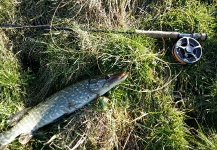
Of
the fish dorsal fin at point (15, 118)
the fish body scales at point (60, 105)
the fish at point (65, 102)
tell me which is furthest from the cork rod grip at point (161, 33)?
the fish dorsal fin at point (15, 118)

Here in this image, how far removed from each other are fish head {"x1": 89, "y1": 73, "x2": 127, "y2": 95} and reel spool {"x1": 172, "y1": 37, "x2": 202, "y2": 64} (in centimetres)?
53

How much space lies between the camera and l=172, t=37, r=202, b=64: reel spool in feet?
9.89

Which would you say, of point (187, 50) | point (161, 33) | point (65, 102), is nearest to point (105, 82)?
point (65, 102)

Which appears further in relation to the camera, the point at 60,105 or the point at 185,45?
the point at 185,45

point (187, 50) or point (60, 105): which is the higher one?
point (187, 50)

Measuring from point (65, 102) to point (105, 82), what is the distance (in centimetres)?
38

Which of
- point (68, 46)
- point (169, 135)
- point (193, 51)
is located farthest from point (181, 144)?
point (68, 46)

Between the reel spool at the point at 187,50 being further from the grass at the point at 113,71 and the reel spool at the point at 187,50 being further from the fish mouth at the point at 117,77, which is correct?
the fish mouth at the point at 117,77

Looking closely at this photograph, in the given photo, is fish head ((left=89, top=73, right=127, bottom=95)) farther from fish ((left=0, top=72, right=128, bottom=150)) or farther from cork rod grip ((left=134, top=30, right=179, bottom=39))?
cork rod grip ((left=134, top=30, right=179, bottom=39))

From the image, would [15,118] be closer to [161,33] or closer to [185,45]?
[161,33]

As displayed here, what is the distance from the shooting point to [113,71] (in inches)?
120

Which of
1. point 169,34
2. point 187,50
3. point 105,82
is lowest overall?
point 105,82

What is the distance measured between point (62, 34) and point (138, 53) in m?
0.71

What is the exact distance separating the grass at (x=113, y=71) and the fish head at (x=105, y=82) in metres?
0.09
